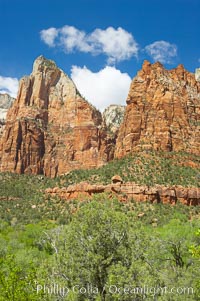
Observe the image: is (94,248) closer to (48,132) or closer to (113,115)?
(48,132)

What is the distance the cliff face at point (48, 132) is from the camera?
362ft

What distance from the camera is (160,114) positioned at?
264 feet

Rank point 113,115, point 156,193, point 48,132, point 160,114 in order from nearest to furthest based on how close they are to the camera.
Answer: point 156,193, point 160,114, point 48,132, point 113,115

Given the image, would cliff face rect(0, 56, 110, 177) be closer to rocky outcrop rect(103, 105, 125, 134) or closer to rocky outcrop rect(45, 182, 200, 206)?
rocky outcrop rect(103, 105, 125, 134)

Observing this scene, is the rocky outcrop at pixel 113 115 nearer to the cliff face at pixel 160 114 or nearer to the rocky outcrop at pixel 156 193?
the cliff face at pixel 160 114

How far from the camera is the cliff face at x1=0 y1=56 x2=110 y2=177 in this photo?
11038 cm

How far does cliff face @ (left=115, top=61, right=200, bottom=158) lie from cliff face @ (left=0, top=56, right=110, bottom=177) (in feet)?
92.4

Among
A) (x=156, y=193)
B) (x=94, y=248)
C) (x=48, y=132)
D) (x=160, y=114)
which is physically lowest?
(x=156, y=193)

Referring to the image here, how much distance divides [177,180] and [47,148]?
58.9 meters

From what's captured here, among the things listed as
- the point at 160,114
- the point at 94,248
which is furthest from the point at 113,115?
the point at 94,248

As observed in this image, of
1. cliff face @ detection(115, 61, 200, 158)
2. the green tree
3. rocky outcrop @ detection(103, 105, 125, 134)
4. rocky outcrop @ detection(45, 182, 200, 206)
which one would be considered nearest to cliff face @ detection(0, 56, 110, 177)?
rocky outcrop @ detection(103, 105, 125, 134)

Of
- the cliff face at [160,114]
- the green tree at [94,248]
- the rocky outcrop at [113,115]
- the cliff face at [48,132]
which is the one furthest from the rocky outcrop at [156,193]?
the rocky outcrop at [113,115]

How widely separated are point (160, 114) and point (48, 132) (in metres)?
47.8

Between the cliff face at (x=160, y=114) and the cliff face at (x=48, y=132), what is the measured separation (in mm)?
28173
